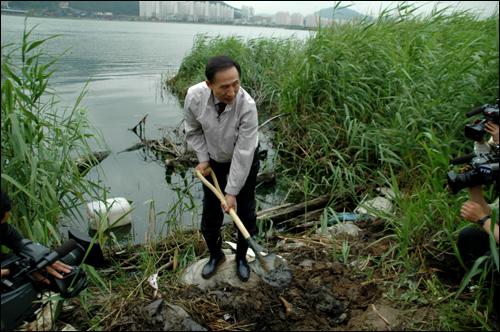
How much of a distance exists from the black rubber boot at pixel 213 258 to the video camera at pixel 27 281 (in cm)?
90

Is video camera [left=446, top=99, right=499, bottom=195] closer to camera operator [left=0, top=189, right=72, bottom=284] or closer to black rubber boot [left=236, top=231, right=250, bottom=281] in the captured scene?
black rubber boot [left=236, top=231, right=250, bottom=281]

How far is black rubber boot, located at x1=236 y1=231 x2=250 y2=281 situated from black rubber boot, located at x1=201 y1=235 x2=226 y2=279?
148 mm

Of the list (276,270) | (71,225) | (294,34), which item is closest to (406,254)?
(276,270)

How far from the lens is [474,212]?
1836 mm

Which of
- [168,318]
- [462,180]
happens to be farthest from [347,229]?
[168,318]

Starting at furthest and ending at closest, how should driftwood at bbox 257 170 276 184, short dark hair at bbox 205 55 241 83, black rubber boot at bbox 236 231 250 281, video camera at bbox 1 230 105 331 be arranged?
driftwood at bbox 257 170 276 184
black rubber boot at bbox 236 231 250 281
short dark hair at bbox 205 55 241 83
video camera at bbox 1 230 105 331

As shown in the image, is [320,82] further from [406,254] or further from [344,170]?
[406,254]

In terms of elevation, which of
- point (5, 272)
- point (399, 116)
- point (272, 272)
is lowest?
point (272, 272)

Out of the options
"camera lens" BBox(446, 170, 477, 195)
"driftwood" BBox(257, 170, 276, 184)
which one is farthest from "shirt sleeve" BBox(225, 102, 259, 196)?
"driftwood" BBox(257, 170, 276, 184)

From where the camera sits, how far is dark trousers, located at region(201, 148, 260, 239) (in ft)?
7.46

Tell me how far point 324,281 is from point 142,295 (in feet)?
4.07

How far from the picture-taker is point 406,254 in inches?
95.8

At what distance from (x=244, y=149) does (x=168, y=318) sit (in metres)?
1.10

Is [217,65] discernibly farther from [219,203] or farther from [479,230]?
[479,230]
